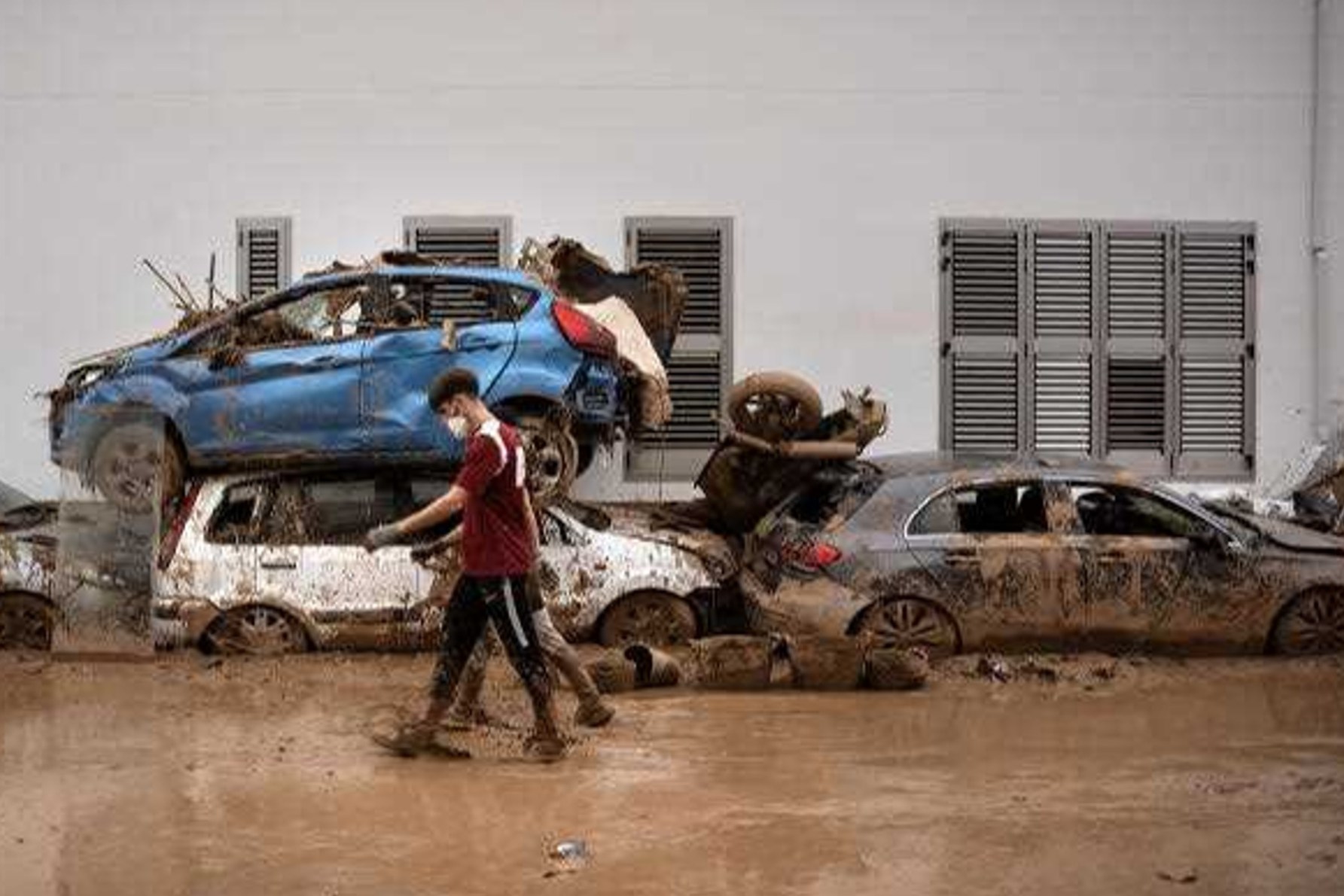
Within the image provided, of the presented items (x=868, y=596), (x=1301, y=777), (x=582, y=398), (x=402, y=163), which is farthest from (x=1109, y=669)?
(x=402, y=163)

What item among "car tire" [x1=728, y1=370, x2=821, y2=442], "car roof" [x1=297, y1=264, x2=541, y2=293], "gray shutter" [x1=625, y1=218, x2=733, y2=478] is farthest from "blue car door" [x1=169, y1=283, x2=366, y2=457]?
"gray shutter" [x1=625, y1=218, x2=733, y2=478]

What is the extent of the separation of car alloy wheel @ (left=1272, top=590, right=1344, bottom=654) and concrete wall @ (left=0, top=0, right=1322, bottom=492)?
3885 millimetres

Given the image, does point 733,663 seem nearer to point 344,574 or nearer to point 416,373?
point 344,574

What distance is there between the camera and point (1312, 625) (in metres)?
11.6

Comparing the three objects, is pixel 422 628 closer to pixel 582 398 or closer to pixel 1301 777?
pixel 582 398

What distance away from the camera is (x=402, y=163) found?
577 inches

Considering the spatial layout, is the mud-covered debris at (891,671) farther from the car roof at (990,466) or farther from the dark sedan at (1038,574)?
the car roof at (990,466)

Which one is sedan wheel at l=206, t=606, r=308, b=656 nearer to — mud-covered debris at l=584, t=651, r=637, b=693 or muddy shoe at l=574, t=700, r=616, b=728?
mud-covered debris at l=584, t=651, r=637, b=693

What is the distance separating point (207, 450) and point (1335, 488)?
28.7ft

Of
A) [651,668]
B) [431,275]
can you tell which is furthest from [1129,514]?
[431,275]

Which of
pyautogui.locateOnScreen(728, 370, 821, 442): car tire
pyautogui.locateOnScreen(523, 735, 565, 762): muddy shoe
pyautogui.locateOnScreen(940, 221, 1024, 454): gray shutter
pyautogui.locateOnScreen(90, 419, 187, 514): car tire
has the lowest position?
pyautogui.locateOnScreen(523, 735, 565, 762): muddy shoe

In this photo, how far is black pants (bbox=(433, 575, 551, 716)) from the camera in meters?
8.51

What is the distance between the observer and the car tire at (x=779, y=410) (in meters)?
12.7

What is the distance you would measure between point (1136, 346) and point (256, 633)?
7.56 metres
